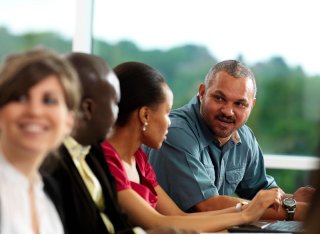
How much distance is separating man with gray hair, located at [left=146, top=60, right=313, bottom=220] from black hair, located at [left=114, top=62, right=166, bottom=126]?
71 cm

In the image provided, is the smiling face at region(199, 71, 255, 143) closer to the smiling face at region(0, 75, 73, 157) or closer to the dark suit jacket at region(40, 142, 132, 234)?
the dark suit jacket at region(40, 142, 132, 234)

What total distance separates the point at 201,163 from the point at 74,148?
Answer: 125cm

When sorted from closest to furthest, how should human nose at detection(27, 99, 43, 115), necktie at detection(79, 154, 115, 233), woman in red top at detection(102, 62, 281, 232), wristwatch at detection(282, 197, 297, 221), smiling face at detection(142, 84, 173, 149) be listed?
human nose at detection(27, 99, 43, 115), necktie at detection(79, 154, 115, 233), woman in red top at detection(102, 62, 281, 232), smiling face at detection(142, 84, 173, 149), wristwatch at detection(282, 197, 297, 221)

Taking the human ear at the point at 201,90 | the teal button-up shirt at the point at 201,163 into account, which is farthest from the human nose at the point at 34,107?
the human ear at the point at 201,90

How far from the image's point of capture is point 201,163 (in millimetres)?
3246

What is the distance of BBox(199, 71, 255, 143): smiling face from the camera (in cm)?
337

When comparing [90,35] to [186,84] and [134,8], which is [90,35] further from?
[186,84]

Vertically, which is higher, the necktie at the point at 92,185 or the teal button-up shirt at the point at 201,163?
the necktie at the point at 92,185

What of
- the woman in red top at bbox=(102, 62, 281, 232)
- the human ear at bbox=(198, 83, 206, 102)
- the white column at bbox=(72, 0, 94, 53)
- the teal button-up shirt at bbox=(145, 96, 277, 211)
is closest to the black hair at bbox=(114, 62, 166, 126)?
the woman in red top at bbox=(102, 62, 281, 232)

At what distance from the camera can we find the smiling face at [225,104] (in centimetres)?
337

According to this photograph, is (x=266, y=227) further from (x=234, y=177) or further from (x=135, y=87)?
(x=234, y=177)

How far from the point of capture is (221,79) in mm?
3395

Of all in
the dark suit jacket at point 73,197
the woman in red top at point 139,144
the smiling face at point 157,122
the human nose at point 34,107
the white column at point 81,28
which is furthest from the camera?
the white column at point 81,28

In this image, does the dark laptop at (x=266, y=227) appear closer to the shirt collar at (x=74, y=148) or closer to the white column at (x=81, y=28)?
the shirt collar at (x=74, y=148)
